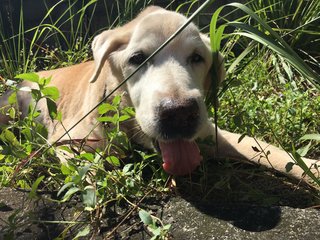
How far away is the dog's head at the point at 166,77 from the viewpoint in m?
2.32

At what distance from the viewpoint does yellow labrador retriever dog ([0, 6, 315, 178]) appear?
2.33 meters

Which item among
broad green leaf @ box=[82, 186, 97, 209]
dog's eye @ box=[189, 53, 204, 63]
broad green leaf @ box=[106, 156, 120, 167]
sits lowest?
broad green leaf @ box=[106, 156, 120, 167]

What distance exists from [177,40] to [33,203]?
112 cm

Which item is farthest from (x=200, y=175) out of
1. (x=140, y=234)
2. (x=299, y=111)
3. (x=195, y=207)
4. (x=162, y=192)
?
(x=299, y=111)

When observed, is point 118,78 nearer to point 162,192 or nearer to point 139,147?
point 139,147

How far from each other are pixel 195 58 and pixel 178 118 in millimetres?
517

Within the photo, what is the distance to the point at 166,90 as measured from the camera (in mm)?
2324

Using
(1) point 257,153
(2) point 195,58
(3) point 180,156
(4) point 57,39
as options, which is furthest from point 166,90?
(4) point 57,39

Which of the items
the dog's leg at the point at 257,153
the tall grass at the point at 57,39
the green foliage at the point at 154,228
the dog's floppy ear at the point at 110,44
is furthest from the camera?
the tall grass at the point at 57,39

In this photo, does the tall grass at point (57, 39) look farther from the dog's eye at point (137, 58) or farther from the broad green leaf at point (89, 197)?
the broad green leaf at point (89, 197)

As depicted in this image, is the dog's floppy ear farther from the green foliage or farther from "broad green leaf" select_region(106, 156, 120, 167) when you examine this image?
the green foliage

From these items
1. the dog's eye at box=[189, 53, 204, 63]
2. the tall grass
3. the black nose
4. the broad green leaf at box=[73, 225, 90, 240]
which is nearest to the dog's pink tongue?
the black nose

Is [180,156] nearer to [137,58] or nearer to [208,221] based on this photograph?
[208,221]

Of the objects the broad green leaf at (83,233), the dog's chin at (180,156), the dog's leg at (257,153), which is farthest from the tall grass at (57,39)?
the broad green leaf at (83,233)
